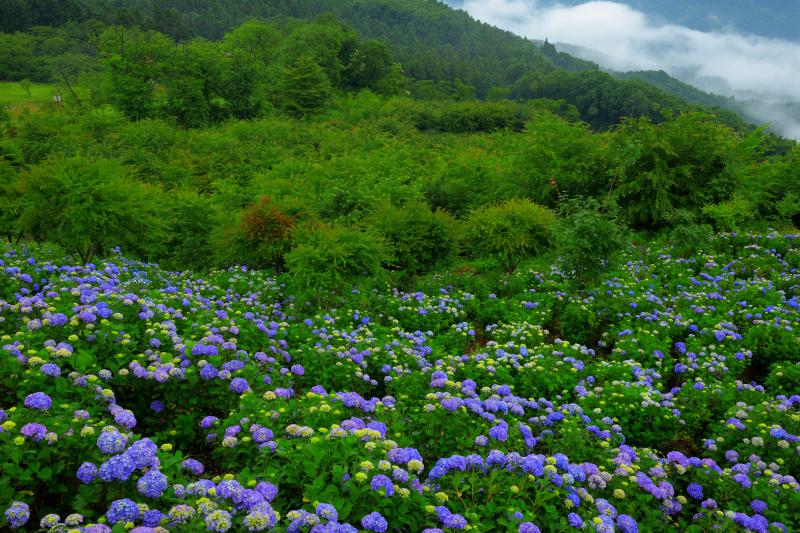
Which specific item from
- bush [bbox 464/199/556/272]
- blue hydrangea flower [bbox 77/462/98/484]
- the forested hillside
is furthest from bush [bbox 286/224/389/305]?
the forested hillside

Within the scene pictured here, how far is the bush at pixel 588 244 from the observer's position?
26.8 feet

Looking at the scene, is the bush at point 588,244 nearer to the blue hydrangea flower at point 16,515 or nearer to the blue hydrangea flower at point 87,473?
the blue hydrangea flower at point 87,473

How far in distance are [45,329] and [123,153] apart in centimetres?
2021

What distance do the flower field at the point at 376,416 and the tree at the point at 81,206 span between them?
1.71 meters

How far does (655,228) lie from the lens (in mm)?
13641

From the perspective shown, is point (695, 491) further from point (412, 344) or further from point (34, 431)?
point (34, 431)

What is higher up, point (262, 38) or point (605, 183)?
point (262, 38)

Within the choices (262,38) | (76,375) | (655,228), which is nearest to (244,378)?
(76,375)

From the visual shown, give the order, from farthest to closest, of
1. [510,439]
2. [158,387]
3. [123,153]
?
1. [123,153]
2. [158,387]
3. [510,439]

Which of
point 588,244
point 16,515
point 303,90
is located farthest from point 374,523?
point 303,90

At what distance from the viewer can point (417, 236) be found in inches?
383

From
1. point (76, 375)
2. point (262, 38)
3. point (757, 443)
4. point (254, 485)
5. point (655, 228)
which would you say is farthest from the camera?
point (262, 38)

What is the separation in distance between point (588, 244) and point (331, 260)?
4.15m

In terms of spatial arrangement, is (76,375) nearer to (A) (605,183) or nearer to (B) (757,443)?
(B) (757,443)
